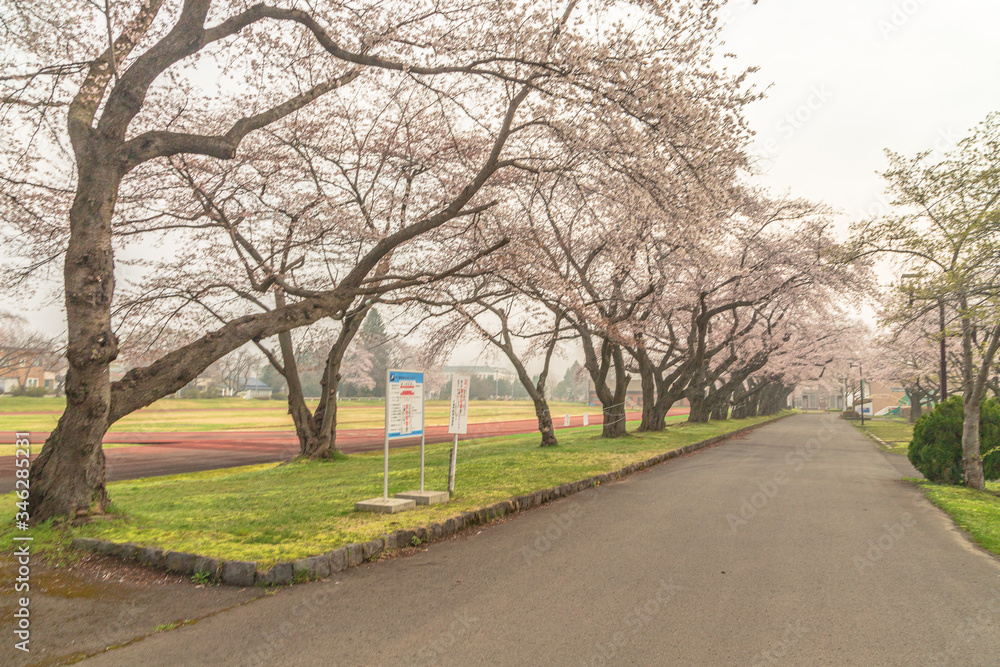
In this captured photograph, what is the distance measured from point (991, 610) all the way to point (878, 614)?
1.05 meters

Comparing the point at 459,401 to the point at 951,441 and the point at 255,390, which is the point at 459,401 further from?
the point at 255,390

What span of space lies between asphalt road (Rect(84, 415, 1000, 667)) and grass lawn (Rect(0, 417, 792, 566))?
0.77 meters

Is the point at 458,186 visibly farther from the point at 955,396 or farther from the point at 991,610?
the point at 991,610

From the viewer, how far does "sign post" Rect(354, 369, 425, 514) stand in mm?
8289

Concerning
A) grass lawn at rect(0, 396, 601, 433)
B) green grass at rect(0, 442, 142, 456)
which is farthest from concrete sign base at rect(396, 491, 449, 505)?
grass lawn at rect(0, 396, 601, 433)

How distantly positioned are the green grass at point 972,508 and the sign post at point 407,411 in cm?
710

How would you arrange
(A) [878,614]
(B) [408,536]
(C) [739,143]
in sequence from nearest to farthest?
(A) [878,614] < (B) [408,536] < (C) [739,143]

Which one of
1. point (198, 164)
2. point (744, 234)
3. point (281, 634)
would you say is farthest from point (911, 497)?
point (198, 164)

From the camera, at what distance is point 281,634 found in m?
4.29

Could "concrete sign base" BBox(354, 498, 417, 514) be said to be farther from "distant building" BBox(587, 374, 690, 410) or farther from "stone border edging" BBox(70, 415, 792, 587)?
"distant building" BBox(587, 374, 690, 410)

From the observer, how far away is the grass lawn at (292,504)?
645 centimetres

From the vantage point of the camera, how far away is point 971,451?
13.4 meters

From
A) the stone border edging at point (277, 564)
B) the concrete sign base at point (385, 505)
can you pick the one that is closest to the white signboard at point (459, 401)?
the concrete sign base at point (385, 505)

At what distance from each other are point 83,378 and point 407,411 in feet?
12.5
